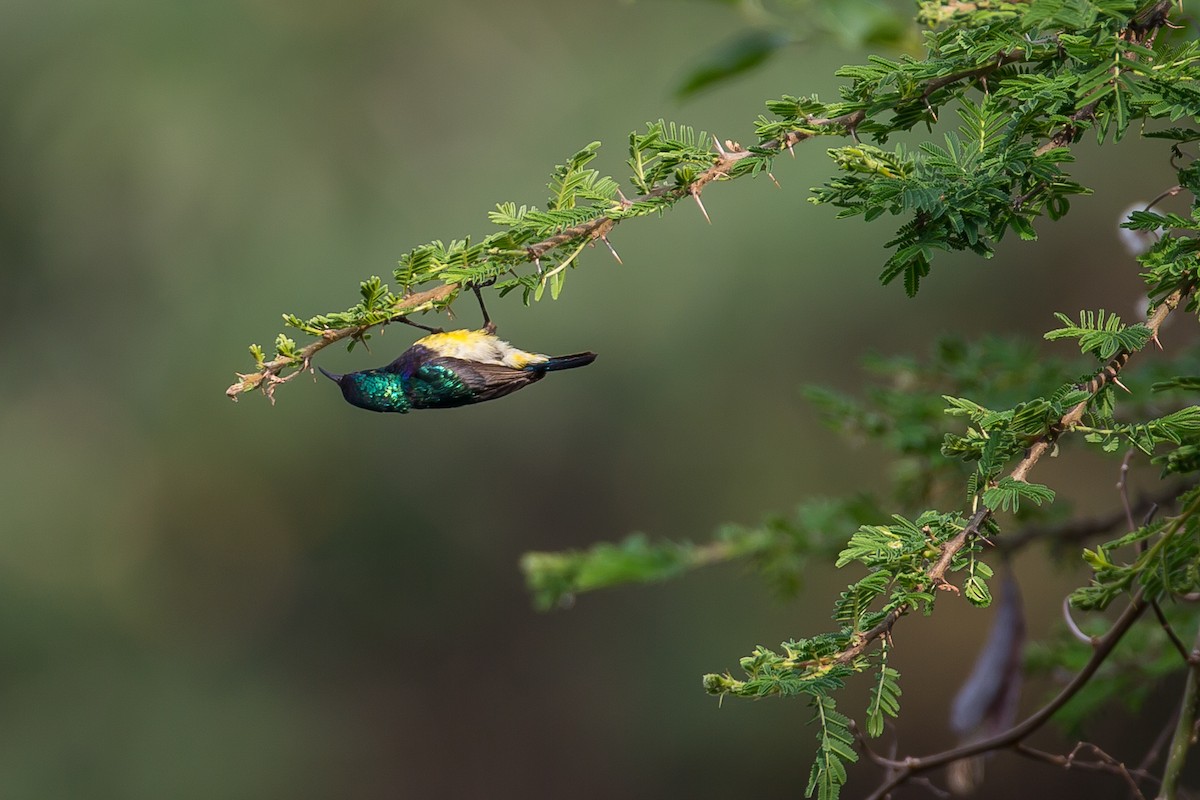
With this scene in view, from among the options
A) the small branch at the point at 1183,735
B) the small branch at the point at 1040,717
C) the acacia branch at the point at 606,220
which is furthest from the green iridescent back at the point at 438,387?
the small branch at the point at 1183,735

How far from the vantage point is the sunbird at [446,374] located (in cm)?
148

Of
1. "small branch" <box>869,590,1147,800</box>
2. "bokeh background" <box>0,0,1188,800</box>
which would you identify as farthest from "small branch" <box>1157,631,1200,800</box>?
"bokeh background" <box>0,0,1188,800</box>

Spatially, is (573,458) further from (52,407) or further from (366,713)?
(52,407)

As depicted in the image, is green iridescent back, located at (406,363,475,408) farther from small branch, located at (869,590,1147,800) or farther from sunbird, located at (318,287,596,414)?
small branch, located at (869,590,1147,800)

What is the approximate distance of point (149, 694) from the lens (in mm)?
6703

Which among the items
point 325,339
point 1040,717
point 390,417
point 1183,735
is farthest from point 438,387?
point 390,417

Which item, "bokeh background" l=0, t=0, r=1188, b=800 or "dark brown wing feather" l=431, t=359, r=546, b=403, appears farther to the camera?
"bokeh background" l=0, t=0, r=1188, b=800

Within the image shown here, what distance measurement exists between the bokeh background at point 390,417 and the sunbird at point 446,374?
11.7ft

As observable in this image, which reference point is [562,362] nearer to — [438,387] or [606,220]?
[438,387]

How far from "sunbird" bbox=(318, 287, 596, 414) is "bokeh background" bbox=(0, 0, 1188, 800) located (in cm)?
356

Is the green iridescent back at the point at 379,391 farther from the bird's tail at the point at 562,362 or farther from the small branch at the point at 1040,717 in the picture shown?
the small branch at the point at 1040,717

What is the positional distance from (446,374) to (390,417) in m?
5.31

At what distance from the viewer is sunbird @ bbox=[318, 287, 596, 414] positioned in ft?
4.84

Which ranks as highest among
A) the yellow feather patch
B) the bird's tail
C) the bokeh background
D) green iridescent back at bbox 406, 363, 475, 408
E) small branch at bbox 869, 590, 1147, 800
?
the bokeh background
